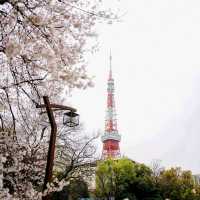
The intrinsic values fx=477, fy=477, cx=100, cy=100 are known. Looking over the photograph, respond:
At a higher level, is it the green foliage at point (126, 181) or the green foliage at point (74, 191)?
the green foliage at point (126, 181)

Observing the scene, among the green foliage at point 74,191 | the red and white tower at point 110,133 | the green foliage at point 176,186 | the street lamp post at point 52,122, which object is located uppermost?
the red and white tower at point 110,133

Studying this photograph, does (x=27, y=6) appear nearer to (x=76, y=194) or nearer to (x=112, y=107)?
(x=76, y=194)

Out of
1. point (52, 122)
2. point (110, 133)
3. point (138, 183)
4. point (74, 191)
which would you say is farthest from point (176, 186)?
point (52, 122)

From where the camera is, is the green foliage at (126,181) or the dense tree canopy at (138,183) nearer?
the green foliage at (126,181)

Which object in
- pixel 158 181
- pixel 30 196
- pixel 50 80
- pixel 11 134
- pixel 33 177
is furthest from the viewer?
pixel 158 181

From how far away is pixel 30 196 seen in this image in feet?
25.8

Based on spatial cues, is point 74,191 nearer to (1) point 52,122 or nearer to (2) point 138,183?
(2) point 138,183

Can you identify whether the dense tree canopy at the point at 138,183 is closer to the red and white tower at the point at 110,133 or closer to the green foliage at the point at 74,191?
the green foliage at the point at 74,191

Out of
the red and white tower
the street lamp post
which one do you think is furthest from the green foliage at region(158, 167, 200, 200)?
the street lamp post

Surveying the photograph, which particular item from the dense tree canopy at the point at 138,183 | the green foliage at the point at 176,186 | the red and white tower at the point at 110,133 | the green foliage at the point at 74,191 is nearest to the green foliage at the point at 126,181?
the dense tree canopy at the point at 138,183

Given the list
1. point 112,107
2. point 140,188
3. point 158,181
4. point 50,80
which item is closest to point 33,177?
point 50,80

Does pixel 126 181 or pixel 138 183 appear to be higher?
pixel 126 181

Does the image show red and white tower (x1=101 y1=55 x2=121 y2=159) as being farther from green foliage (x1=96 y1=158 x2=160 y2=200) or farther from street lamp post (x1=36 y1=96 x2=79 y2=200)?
street lamp post (x1=36 y1=96 x2=79 y2=200)

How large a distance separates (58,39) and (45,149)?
7.44 metres
